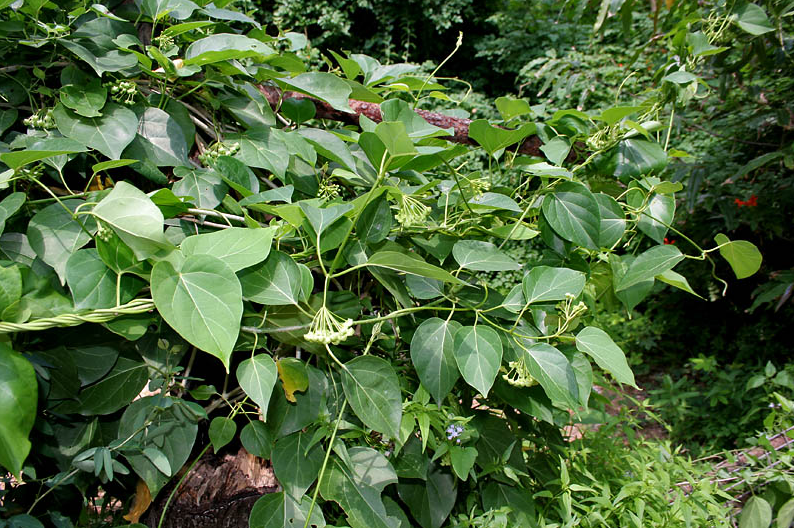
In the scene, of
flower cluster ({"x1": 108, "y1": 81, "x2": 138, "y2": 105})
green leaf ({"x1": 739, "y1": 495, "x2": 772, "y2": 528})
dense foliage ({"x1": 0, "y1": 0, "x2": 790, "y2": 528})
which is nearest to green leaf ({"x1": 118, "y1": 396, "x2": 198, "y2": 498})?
dense foliage ({"x1": 0, "y1": 0, "x2": 790, "y2": 528})

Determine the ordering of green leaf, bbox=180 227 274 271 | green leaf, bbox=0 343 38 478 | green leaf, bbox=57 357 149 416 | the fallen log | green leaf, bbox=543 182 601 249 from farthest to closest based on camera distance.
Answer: the fallen log → green leaf, bbox=543 182 601 249 → green leaf, bbox=57 357 149 416 → green leaf, bbox=180 227 274 271 → green leaf, bbox=0 343 38 478

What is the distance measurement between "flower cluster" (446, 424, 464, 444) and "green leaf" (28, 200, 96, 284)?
1.82 feet

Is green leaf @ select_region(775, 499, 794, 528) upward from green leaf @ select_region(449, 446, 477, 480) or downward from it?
downward

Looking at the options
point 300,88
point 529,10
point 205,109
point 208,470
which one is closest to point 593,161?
point 300,88

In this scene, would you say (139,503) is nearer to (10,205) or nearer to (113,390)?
(113,390)

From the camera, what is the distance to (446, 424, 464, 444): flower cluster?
0.74 metres

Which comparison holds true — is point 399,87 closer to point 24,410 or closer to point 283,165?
point 283,165

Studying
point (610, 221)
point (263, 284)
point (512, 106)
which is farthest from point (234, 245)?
point (610, 221)

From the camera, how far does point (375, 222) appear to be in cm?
70

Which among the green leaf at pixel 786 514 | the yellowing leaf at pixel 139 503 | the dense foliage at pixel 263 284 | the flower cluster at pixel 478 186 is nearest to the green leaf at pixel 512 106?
the dense foliage at pixel 263 284

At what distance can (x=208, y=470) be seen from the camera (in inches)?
30.5

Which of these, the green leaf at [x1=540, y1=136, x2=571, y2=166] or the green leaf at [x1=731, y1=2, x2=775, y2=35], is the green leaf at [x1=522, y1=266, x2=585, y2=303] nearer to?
the green leaf at [x1=540, y1=136, x2=571, y2=166]

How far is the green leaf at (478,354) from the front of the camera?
0.64 m

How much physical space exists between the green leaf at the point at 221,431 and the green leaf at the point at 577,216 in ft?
1.89
